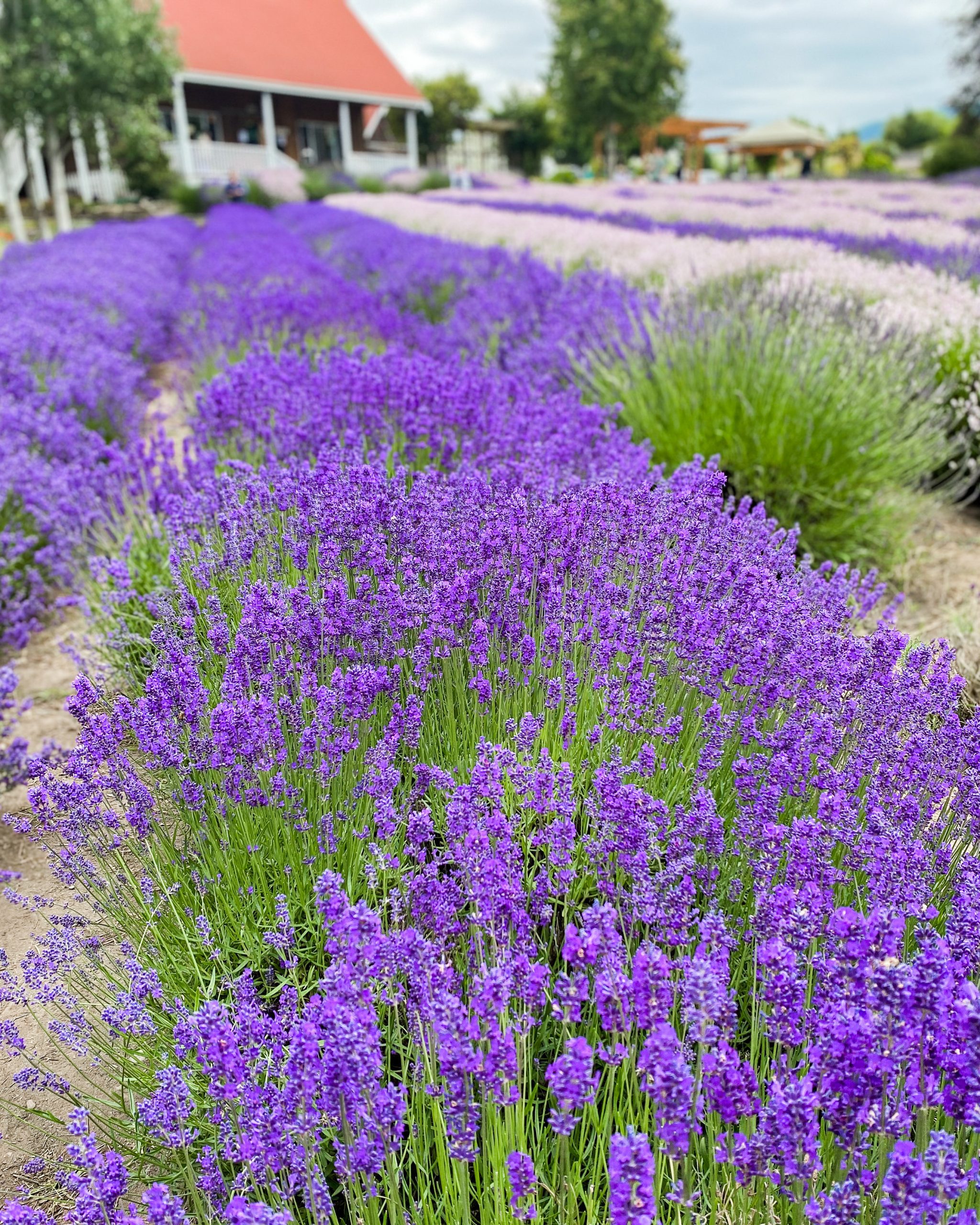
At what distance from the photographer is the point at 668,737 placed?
7.45 feet

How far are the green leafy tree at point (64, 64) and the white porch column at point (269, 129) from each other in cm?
1258

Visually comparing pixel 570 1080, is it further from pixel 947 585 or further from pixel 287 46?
pixel 287 46

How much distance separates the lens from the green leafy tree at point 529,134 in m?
55.0

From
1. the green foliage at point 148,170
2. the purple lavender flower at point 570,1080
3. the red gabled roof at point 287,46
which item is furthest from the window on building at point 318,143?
the purple lavender flower at point 570,1080

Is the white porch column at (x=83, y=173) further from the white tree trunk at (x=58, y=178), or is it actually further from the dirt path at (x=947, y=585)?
the dirt path at (x=947, y=585)

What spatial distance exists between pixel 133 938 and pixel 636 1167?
149 centimetres

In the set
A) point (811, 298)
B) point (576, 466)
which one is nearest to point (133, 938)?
point (576, 466)

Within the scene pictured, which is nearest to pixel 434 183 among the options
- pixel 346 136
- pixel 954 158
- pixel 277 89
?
pixel 277 89

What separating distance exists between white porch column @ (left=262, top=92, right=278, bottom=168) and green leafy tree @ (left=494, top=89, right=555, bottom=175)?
24824 millimetres

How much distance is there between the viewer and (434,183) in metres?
31.5

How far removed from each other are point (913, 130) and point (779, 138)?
35.9 metres

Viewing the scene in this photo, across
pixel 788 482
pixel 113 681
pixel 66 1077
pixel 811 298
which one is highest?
pixel 811 298

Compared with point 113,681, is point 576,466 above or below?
above

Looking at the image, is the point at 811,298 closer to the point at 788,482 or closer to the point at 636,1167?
the point at 788,482
